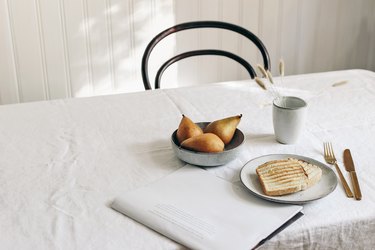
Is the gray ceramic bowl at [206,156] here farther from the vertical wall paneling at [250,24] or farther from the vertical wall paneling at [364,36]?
the vertical wall paneling at [364,36]

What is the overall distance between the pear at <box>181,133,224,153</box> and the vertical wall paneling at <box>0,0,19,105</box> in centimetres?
139

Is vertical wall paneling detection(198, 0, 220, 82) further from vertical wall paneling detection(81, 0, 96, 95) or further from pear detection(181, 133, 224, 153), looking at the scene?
pear detection(181, 133, 224, 153)

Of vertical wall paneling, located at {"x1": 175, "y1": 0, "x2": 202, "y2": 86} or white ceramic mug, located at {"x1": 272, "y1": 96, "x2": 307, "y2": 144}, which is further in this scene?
vertical wall paneling, located at {"x1": 175, "y1": 0, "x2": 202, "y2": 86}

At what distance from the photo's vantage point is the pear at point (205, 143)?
1.09 metres

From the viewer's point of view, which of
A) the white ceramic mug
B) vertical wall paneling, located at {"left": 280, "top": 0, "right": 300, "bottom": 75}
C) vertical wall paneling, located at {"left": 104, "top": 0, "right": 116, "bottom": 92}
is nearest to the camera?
the white ceramic mug

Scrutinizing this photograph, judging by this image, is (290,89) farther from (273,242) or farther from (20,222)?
(20,222)

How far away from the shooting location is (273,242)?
88 centimetres

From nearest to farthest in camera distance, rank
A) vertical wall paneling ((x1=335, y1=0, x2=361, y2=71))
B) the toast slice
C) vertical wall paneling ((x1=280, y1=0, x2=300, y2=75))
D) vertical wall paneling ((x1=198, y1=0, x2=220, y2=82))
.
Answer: the toast slice
vertical wall paneling ((x1=198, y1=0, x2=220, y2=82))
vertical wall paneling ((x1=280, y1=0, x2=300, y2=75))
vertical wall paneling ((x1=335, y1=0, x2=361, y2=71))

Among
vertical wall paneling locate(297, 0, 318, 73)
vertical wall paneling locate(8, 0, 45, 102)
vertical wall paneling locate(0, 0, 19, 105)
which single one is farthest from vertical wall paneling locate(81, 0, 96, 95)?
vertical wall paneling locate(297, 0, 318, 73)

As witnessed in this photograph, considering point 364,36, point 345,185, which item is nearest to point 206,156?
point 345,185

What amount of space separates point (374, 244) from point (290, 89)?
2.41ft

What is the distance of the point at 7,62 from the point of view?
2240mm

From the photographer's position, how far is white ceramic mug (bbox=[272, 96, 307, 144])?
1.20m

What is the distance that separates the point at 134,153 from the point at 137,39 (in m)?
1.28
